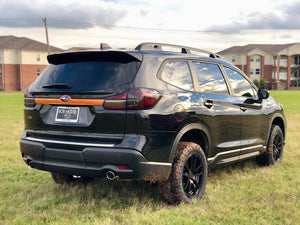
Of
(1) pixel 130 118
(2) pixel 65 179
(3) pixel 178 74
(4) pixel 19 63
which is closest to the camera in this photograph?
(1) pixel 130 118

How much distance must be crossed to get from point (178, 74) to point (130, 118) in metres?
1.02

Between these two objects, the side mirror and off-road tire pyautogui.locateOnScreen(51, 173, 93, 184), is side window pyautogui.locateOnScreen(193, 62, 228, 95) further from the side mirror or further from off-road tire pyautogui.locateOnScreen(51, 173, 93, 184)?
off-road tire pyautogui.locateOnScreen(51, 173, 93, 184)

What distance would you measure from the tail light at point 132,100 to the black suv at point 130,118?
0.03 feet

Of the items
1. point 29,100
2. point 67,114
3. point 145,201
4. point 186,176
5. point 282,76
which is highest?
point 29,100

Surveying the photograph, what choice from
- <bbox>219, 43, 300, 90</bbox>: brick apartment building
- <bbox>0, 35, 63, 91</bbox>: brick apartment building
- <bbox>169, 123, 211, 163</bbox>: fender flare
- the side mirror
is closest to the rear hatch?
<bbox>169, 123, 211, 163</bbox>: fender flare

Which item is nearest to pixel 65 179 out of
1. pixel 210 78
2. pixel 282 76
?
pixel 210 78

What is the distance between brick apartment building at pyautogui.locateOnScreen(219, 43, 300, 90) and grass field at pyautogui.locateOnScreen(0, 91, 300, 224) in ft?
258

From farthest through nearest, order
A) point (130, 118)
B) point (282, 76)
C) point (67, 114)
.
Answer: point (282, 76)
point (67, 114)
point (130, 118)

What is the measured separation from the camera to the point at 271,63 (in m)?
83.2

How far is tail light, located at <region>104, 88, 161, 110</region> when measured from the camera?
155 inches

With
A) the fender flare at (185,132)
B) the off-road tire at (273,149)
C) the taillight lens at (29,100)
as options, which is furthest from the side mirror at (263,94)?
the taillight lens at (29,100)

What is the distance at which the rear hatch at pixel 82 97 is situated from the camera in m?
4.02

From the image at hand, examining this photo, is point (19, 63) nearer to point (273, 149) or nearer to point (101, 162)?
point (273, 149)

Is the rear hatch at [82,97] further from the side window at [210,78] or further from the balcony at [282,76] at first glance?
the balcony at [282,76]
